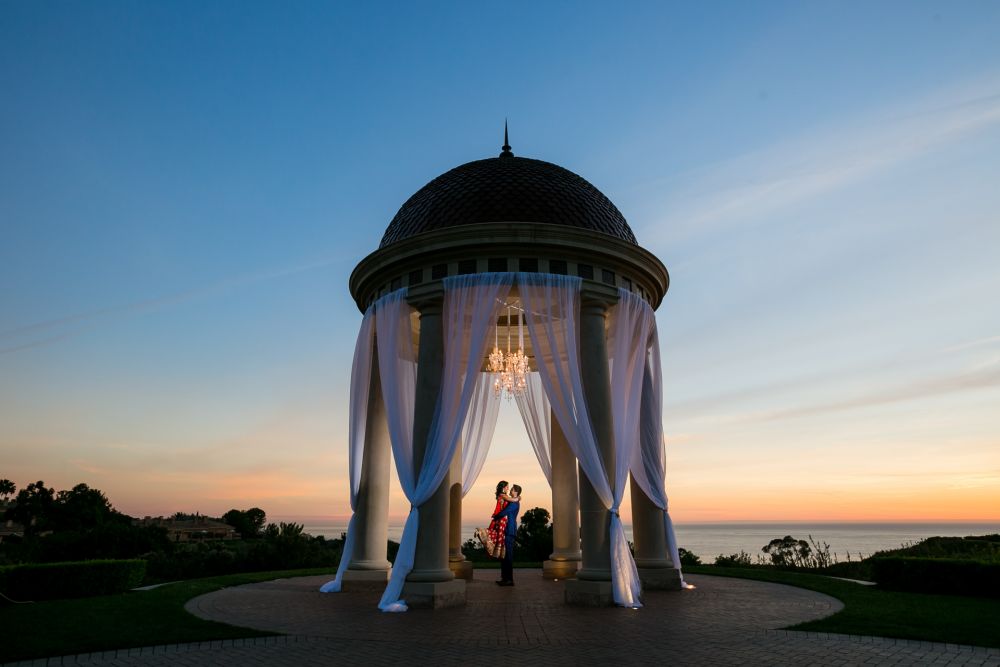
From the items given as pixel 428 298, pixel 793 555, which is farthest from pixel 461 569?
pixel 793 555

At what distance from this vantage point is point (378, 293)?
19062 mm

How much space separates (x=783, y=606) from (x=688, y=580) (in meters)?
6.13

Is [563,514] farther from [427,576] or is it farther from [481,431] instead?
[427,576]

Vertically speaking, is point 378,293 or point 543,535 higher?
point 378,293

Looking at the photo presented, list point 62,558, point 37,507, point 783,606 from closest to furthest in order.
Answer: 1. point 783,606
2. point 62,558
3. point 37,507

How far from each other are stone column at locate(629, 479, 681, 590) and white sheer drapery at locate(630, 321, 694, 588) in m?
0.18

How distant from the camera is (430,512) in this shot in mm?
15250

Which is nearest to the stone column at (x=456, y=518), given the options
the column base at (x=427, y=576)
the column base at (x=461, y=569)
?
the column base at (x=461, y=569)

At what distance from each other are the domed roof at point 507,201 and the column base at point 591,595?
9.57 m

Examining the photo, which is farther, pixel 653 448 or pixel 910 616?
pixel 653 448

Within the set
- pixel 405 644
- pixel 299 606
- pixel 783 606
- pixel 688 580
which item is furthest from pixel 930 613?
pixel 299 606

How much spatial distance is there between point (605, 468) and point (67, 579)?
14.3 m

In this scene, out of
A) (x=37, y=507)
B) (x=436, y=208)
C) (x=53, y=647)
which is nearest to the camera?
(x=53, y=647)

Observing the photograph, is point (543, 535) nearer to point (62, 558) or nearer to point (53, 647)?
point (62, 558)
